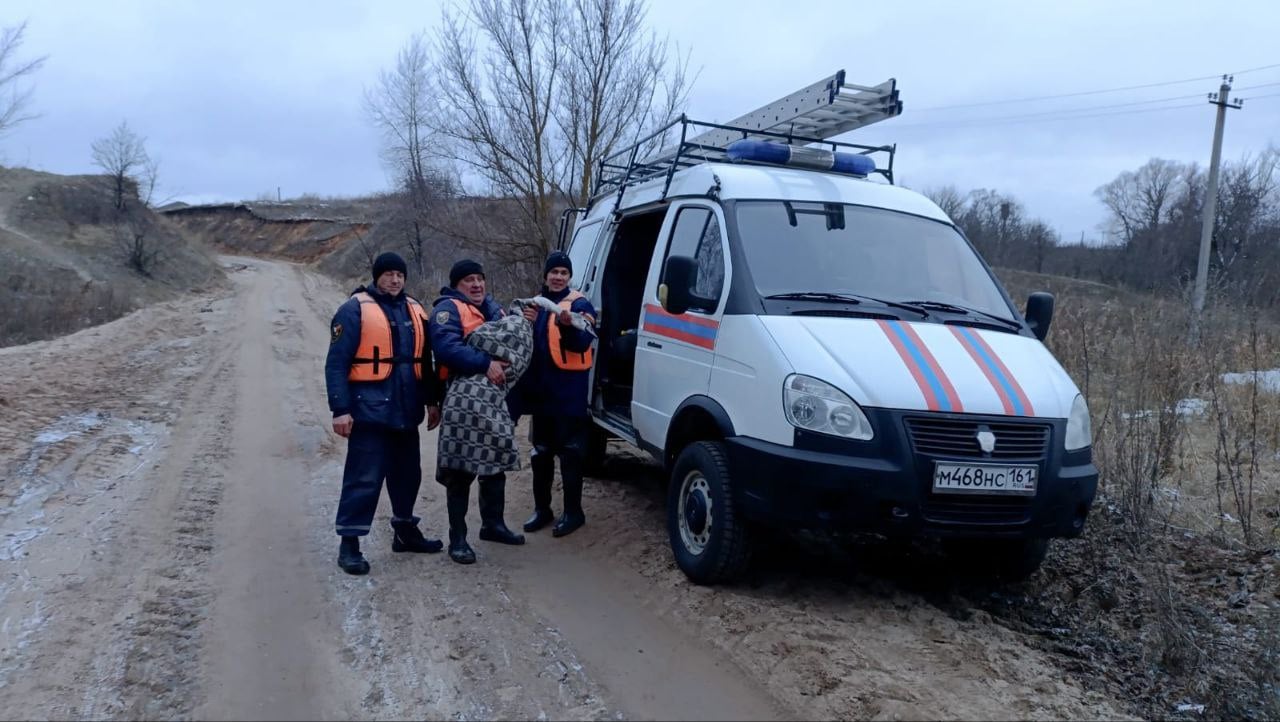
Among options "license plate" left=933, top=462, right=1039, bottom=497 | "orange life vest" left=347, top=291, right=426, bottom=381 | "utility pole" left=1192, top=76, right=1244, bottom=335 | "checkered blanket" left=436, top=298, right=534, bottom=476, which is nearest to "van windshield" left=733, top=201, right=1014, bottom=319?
"license plate" left=933, top=462, right=1039, bottom=497

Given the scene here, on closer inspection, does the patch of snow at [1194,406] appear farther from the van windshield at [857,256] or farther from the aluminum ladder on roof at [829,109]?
the aluminum ladder on roof at [829,109]

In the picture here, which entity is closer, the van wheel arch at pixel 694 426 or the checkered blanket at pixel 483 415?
the van wheel arch at pixel 694 426

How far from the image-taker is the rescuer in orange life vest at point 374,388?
16.3ft

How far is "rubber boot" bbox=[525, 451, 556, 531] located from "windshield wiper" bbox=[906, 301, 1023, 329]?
261 cm

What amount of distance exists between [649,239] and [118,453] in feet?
15.5

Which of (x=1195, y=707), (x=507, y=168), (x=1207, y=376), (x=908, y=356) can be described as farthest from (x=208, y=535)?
(x=507, y=168)

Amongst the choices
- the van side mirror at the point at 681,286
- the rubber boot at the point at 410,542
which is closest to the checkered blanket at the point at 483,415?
the rubber boot at the point at 410,542

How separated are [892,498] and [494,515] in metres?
2.67

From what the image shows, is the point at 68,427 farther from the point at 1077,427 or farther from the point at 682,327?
the point at 1077,427

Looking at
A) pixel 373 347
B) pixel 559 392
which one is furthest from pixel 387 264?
pixel 559 392

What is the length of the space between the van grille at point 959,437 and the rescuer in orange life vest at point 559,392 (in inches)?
92.4

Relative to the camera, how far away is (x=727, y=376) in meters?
4.71

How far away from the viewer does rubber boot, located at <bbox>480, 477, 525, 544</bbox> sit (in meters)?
5.64

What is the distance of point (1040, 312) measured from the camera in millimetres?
5395
